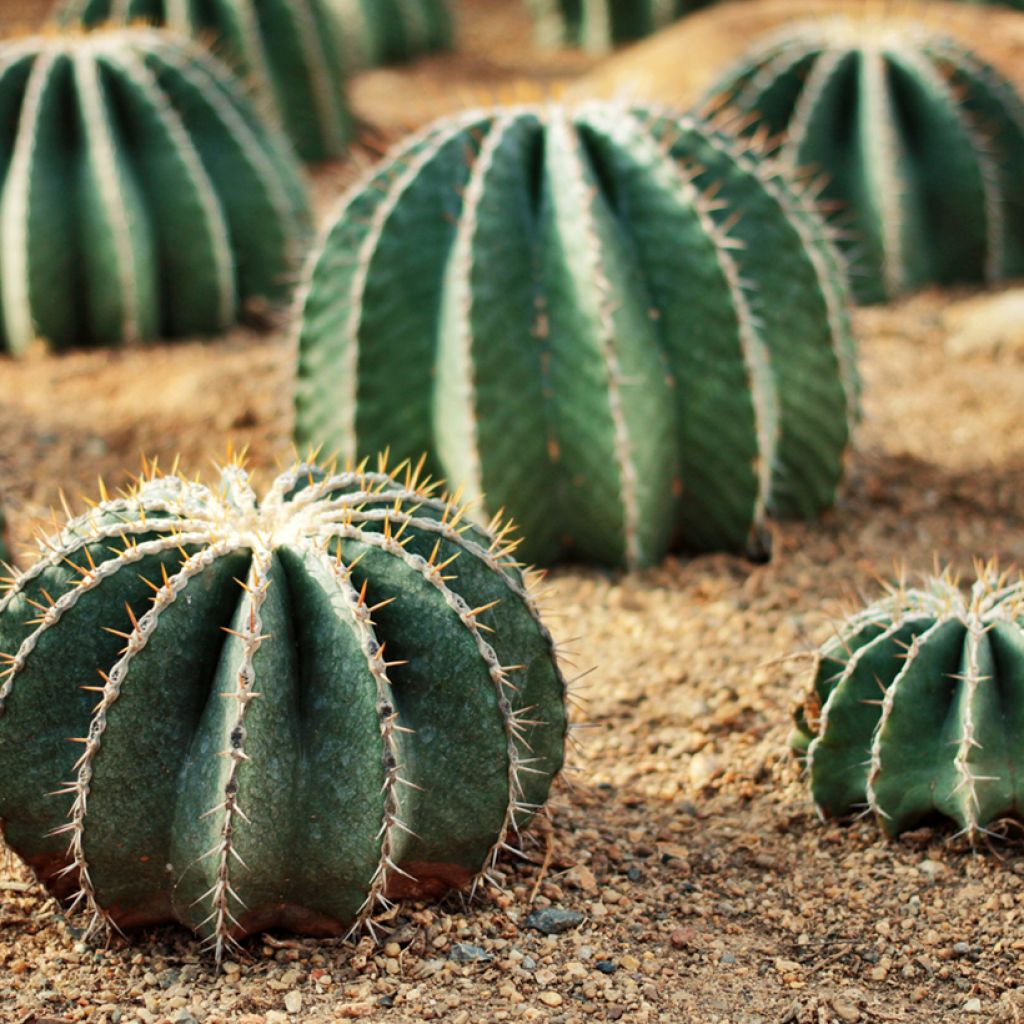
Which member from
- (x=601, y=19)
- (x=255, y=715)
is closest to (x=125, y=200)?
(x=255, y=715)

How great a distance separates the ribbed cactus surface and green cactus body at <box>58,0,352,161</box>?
2.03 metres

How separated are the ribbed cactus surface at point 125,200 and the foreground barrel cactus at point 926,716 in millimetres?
3101

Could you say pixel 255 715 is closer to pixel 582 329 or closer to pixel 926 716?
pixel 926 716

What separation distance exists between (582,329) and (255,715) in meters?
1.83

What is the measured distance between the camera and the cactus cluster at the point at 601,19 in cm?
1178

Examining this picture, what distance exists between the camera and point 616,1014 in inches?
96.5

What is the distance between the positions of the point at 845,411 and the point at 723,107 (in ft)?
9.11

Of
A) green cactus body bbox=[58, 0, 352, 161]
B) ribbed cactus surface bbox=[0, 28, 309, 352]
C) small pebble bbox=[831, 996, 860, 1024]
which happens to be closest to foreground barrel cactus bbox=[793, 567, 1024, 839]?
small pebble bbox=[831, 996, 860, 1024]

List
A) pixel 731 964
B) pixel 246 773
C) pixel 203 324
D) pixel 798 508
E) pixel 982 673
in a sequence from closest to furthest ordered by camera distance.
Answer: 1. pixel 246 773
2. pixel 731 964
3. pixel 982 673
4. pixel 798 508
5. pixel 203 324

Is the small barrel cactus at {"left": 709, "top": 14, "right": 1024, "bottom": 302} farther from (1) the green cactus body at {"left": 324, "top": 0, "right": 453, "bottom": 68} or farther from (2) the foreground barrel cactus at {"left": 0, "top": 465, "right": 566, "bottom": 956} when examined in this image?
(1) the green cactus body at {"left": 324, "top": 0, "right": 453, "bottom": 68}

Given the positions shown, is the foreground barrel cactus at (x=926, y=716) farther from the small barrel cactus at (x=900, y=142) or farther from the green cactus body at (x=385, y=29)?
the green cactus body at (x=385, y=29)

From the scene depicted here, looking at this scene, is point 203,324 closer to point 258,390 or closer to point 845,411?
point 258,390

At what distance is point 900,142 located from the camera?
6.32m

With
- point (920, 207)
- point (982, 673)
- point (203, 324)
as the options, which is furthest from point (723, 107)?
point (982, 673)
